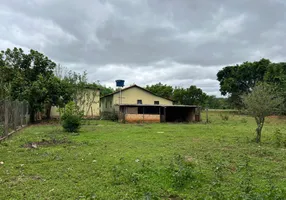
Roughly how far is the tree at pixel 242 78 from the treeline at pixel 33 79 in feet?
98.8

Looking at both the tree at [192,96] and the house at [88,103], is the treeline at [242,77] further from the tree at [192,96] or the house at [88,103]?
the house at [88,103]

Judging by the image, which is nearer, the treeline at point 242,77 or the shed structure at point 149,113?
the shed structure at point 149,113

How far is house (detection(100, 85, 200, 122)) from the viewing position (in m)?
24.0

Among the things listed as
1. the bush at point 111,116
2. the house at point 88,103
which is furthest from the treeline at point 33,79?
the bush at point 111,116

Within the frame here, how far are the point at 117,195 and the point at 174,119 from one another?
2402 cm

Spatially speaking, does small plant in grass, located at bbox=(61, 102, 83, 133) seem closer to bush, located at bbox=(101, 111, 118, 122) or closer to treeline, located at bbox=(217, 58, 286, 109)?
bush, located at bbox=(101, 111, 118, 122)

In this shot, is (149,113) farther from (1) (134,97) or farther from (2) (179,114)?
(1) (134,97)

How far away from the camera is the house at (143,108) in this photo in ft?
78.9

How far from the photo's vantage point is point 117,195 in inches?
160

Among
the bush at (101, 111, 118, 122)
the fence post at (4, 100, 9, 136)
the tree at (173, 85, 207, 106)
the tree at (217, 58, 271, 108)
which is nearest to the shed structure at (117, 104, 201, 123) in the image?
the bush at (101, 111, 118, 122)

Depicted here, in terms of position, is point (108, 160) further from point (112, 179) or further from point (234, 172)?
point (234, 172)

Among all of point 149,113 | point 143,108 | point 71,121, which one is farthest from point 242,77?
point 71,121

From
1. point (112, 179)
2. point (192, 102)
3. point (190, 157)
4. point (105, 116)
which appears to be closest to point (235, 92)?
point (192, 102)

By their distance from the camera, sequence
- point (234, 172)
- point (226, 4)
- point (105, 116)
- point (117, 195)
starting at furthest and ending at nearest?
point (105, 116) < point (226, 4) < point (234, 172) < point (117, 195)
